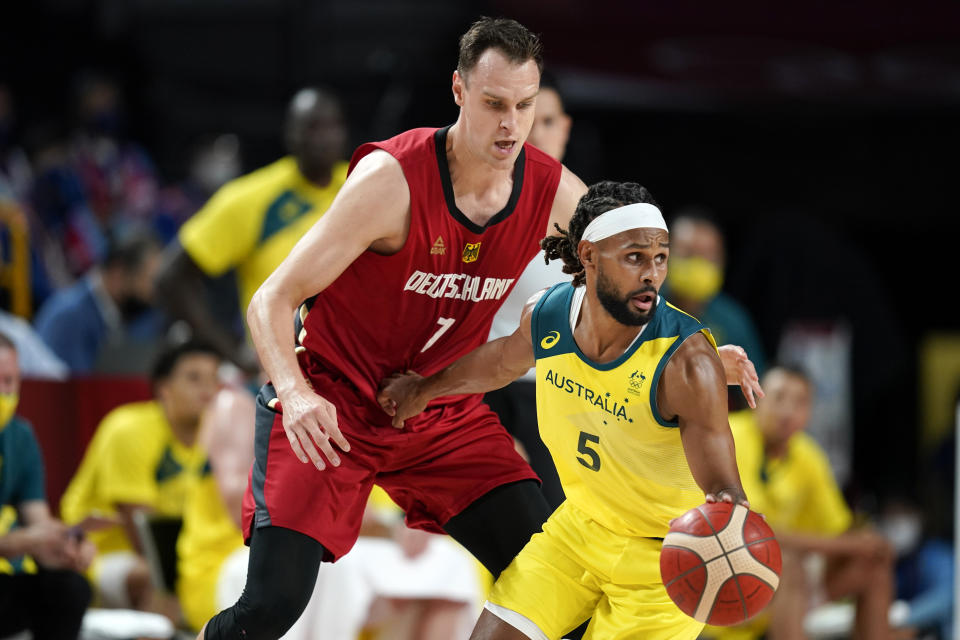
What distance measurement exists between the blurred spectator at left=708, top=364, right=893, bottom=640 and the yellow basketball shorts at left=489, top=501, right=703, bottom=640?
2998 millimetres

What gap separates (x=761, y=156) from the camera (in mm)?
11555

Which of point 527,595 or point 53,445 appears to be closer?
point 527,595

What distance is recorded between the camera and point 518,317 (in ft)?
16.4

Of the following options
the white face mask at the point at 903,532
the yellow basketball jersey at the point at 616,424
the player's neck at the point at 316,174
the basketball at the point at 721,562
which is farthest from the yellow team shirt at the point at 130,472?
the white face mask at the point at 903,532

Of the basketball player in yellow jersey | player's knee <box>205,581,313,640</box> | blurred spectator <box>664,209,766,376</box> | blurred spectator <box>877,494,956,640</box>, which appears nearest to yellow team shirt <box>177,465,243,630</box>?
player's knee <box>205,581,313,640</box>

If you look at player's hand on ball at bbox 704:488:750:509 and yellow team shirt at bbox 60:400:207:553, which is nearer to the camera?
player's hand on ball at bbox 704:488:750:509

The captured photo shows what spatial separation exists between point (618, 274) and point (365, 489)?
3.39ft

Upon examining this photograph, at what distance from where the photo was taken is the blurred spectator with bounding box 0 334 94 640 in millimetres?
5043

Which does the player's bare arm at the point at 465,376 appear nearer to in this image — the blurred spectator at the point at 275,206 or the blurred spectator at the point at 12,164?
the blurred spectator at the point at 275,206

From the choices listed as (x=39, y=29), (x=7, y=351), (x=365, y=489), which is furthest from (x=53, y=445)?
(x=39, y=29)

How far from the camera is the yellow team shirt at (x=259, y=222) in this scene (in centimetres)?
653

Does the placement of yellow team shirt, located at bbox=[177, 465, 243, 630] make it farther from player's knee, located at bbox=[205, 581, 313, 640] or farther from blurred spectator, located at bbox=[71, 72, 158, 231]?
blurred spectator, located at bbox=[71, 72, 158, 231]

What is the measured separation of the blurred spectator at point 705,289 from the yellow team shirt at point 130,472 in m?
2.96

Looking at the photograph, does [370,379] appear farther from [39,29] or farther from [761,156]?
[39,29]
